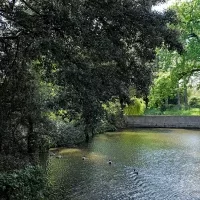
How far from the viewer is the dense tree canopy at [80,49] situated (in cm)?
696

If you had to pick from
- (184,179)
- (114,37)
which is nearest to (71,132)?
(184,179)

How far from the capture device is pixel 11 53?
27.3 feet

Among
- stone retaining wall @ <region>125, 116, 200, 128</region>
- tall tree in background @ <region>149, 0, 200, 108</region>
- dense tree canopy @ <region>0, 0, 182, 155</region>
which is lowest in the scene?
stone retaining wall @ <region>125, 116, 200, 128</region>

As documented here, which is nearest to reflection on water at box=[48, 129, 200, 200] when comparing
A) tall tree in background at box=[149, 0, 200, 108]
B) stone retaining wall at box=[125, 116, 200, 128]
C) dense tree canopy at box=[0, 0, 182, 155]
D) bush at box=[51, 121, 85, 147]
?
bush at box=[51, 121, 85, 147]

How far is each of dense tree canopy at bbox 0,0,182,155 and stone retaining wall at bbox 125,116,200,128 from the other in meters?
22.8

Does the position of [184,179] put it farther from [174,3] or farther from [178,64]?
[174,3]

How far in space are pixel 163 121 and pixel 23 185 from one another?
24.6 meters

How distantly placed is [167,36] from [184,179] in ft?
19.9

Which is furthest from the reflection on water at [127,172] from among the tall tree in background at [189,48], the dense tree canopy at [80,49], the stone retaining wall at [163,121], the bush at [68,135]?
the stone retaining wall at [163,121]

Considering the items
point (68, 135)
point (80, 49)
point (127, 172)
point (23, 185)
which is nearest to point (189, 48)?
point (68, 135)

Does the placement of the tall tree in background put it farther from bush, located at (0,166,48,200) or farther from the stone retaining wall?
bush, located at (0,166,48,200)

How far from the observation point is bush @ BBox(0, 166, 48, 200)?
7656mm

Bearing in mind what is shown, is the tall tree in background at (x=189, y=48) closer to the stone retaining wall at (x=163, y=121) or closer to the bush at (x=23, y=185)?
the stone retaining wall at (x=163, y=121)

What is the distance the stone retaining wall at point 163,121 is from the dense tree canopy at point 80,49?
74.8 feet
